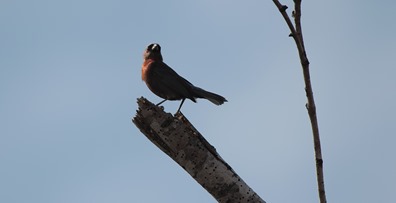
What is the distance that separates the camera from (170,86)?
7.70 metres

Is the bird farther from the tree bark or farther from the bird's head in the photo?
the tree bark

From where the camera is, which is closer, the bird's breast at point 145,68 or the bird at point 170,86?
the bird at point 170,86

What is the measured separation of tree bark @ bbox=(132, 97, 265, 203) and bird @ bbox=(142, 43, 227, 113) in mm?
3026

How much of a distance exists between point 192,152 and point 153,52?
14.9 ft

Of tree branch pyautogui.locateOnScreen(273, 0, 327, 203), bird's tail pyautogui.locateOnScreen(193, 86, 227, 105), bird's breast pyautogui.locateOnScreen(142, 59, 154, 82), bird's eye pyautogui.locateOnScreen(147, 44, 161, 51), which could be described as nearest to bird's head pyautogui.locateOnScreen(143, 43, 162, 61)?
bird's eye pyautogui.locateOnScreen(147, 44, 161, 51)

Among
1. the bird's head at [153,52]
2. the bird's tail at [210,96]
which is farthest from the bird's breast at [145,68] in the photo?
the bird's tail at [210,96]

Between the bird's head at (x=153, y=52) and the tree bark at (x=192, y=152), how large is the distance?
4070 mm

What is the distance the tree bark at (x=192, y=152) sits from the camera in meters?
4.07

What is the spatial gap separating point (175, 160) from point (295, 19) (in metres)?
1.74

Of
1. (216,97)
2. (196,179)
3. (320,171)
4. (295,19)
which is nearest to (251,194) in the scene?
(196,179)

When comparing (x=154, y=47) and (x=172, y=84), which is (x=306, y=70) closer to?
(x=172, y=84)

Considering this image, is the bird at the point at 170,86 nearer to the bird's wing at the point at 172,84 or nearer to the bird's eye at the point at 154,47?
the bird's wing at the point at 172,84

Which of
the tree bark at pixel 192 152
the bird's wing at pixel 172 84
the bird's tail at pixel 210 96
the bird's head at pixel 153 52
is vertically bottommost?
the tree bark at pixel 192 152

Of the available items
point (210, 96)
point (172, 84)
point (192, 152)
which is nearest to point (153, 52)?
point (172, 84)
